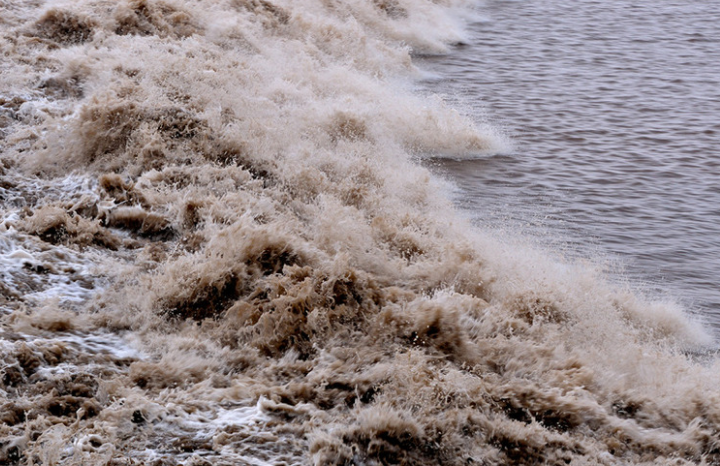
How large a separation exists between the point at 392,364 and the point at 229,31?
29.1 ft

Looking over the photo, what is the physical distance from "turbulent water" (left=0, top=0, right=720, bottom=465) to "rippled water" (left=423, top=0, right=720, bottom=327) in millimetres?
711

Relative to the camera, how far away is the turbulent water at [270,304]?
451cm

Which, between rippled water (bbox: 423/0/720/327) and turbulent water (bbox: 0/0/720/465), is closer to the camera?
turbulent water (bbox: 0/0/720/465)

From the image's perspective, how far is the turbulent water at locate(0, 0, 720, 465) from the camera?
A: 451cm

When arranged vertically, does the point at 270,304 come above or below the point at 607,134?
below

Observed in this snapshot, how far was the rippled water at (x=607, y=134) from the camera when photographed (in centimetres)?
844

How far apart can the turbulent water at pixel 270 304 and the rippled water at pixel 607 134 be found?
711 mm

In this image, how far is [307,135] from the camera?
970cm

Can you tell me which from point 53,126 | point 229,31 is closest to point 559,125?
point 229,31

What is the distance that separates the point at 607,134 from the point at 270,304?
307 inches

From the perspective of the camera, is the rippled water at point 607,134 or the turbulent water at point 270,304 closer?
the turbulent water at point 270,304

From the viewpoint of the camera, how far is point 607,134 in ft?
37.9

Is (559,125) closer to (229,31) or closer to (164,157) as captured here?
(229,31)

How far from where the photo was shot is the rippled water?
27.7 ft
